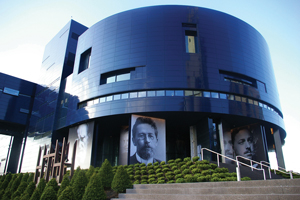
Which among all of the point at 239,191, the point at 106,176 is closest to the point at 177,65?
the point at 106,176

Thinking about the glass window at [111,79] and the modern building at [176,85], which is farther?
the glass window at [111,79]

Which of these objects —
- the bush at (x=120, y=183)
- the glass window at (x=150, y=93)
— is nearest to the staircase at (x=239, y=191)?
the bush at (x=120, y=183)

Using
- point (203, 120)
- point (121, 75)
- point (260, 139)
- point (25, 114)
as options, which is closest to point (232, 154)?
point (260, 139)

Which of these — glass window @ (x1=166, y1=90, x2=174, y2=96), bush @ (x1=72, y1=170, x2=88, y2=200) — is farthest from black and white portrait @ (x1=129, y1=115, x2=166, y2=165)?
bush @ (x1=72, y1=170, x2=88, y2=200)

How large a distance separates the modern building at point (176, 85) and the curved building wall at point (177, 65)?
115mm

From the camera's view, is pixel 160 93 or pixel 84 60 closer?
pixel 160 93

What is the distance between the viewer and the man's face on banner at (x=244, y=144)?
1176 inches

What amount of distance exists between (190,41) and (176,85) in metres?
6.78

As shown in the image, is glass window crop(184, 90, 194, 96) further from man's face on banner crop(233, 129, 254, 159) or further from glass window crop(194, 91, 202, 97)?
man's face on banner crop(233, 129, 254, 159)

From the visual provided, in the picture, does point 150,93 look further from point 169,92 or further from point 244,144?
point 244,144

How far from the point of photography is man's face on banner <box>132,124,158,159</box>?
26186 millimetres

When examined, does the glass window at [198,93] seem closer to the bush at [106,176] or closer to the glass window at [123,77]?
the glass window at [123,77]

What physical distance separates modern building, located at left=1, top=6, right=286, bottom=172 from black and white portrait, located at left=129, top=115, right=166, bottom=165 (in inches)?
5.3

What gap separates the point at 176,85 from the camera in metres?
26.3
